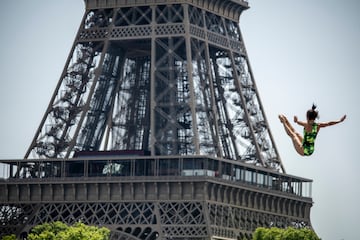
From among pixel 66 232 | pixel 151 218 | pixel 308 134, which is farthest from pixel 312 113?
pixel 151 218

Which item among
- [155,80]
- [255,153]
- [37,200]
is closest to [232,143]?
[255,153]

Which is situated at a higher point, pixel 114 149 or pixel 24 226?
pixel 114 149

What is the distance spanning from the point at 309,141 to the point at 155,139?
89894mm

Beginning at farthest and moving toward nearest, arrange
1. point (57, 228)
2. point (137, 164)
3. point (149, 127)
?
point (149, 127)
point (137, 164)
point (57, 228)

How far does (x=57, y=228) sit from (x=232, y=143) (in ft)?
70.7

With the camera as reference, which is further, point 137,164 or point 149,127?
point 149,127

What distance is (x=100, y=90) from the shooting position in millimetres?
111875

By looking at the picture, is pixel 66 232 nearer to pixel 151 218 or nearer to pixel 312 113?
pixel 151 218

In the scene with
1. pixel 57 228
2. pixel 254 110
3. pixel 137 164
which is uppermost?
pixel 254 110

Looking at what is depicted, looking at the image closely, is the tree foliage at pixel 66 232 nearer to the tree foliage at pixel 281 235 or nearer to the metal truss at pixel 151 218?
the metal truss at pixel 151 218

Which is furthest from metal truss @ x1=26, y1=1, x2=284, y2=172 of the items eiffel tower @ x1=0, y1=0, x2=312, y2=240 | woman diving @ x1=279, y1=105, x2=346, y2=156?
woman diving @ x1=279, y1=105, x2=346, y2=156

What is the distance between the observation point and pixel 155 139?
347 ft

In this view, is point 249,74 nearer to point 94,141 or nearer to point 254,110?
point 254,110

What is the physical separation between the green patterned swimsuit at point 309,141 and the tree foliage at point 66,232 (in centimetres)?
7460
